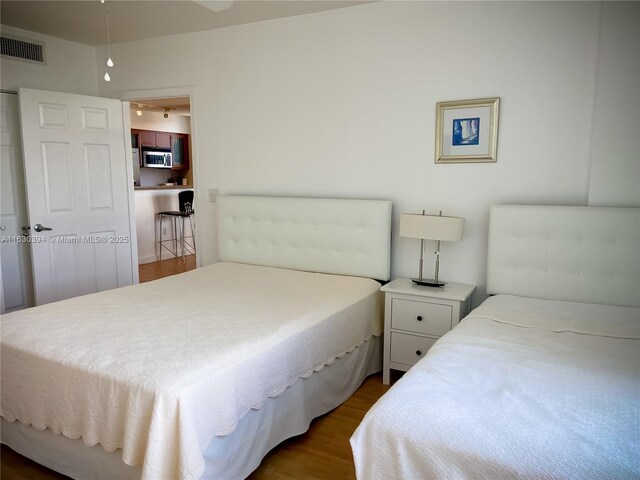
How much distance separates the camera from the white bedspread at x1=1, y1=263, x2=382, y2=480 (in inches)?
66.1

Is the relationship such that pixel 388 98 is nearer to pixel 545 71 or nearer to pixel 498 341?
pixel 545 71

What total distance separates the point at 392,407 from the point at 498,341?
0.79 meters

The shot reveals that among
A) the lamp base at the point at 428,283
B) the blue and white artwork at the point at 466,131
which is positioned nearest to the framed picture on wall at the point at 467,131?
the blue and white artwork at the point at 466,131

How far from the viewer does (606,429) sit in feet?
4.38

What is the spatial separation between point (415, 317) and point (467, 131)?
1.24 meters

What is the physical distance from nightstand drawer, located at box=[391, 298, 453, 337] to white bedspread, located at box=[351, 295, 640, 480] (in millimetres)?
779

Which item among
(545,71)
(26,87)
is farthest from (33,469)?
(545,71)

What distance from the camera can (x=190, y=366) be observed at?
1810 mm

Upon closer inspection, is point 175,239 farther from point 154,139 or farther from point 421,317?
point 421,317

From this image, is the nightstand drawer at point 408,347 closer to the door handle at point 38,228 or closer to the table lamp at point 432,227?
the table lamp at point 432,227

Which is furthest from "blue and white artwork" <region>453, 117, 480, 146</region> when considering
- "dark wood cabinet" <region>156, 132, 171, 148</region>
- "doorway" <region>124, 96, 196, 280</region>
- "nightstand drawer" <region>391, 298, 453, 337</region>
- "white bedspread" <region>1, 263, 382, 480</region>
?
"dark wood cabinet" <region>156, 132, 171, 148</region>

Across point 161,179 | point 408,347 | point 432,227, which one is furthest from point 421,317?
point 161,179

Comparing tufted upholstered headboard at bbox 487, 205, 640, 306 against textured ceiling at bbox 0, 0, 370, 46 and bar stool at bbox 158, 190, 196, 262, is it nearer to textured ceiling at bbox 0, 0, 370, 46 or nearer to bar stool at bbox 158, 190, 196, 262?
textured ceiling at bbox 0, 0, 370, 46

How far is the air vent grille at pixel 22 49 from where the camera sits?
146 inches
